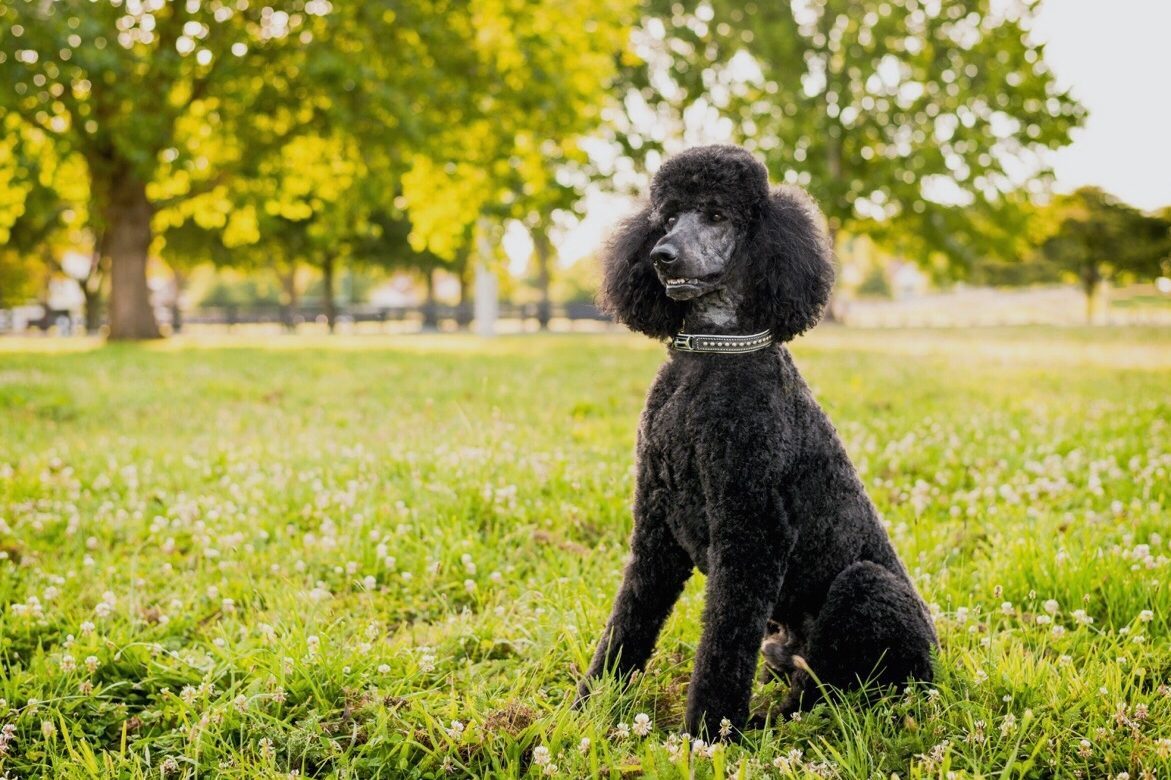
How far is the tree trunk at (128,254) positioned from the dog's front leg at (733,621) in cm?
2443

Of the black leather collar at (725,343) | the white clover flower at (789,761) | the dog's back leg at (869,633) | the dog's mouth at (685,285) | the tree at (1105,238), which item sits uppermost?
the tree at (1105,238)

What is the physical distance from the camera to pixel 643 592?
3174 millimetres

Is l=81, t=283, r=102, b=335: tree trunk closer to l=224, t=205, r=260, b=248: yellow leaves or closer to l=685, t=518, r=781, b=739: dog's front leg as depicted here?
l=224, t=205, r=260, b=248: yellow leaves

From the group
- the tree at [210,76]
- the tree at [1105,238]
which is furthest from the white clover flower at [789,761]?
the tree at [1105,238]

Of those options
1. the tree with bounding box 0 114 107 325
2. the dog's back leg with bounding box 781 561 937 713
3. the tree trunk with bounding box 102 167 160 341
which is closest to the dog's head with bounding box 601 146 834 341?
the dog's back leg with bounding box 781 561 937 713

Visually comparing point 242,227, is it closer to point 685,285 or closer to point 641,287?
point 641,287

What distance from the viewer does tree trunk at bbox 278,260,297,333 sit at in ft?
145

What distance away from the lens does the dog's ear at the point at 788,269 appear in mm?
3033

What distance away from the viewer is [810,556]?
308 cm

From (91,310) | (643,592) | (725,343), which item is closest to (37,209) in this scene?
(643,592)

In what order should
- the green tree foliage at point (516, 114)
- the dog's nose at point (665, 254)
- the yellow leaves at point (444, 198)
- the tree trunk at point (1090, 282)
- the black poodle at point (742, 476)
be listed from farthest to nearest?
the tree trunk at point (1090, 282), the yellow leaves at point (444, 198), the green tree foliage at point (516, 114), the black poodle at point (742, 476), the dog's nose at point (665, 254)

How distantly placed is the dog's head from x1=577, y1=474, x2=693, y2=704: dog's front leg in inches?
28.6

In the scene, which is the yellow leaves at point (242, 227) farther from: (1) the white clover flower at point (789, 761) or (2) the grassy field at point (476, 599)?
(1) the white clover flower at point (789, 761)

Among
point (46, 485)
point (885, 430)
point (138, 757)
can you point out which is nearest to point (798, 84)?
point (885, 430)
